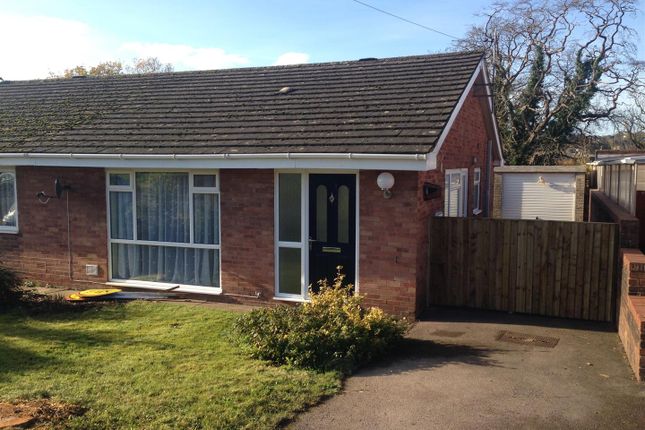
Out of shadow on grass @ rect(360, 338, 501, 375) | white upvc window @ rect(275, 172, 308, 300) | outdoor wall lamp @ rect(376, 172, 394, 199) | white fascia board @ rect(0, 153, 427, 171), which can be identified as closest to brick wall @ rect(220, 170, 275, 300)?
white upvc window @ rect(275, 172, 308, 300)

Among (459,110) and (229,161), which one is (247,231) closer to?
(229,161)

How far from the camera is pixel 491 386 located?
6.16 meters

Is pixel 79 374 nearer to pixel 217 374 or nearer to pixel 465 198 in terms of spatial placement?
pixel 217 374

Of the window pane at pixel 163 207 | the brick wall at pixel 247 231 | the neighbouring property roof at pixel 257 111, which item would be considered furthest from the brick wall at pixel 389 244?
the window pane at pixel 163 207

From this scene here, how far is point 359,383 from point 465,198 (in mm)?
7748

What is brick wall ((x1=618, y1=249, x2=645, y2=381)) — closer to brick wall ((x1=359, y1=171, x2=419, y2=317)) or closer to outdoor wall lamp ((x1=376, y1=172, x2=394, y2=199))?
brick wall ((x1=359, y1=171, x2=419, y2=317))

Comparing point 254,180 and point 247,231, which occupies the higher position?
point 254,180

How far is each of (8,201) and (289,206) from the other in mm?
6322

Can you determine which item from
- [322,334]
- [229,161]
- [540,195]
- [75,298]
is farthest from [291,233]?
[540,195]

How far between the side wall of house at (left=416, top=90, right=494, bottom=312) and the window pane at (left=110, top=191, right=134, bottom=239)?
541 centimetres

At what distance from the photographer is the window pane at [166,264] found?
1059cm

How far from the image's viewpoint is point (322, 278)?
9711mm

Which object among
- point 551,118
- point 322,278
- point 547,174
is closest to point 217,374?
point 322,278

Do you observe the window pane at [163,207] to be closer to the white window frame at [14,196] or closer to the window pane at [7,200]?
the white window frame at [14,196]
